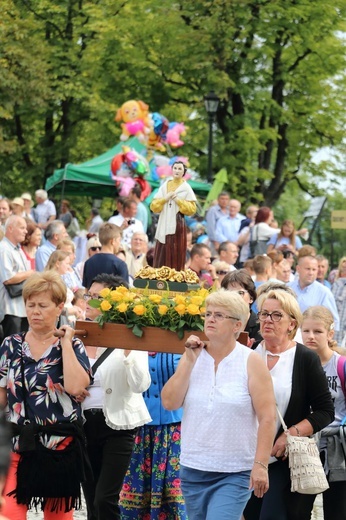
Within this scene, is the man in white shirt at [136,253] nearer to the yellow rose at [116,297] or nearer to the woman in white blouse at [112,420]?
the woman in white blouse at [112,420]

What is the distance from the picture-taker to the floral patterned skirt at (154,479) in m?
8.23

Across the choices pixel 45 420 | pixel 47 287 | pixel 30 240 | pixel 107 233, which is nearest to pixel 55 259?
pixel 107 233

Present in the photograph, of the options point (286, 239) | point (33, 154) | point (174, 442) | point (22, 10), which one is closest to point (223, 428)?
point (174, 442)

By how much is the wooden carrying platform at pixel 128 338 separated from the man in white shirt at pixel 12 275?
18.5ft

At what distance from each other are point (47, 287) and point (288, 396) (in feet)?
5.13

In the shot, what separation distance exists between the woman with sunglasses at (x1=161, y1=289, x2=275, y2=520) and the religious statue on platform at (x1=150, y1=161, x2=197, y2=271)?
2.71 m

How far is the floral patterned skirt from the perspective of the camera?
27.0ft

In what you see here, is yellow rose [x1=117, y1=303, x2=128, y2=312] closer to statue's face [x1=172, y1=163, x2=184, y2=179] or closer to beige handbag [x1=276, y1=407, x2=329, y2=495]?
beige handbag [x1=276, y1=407, x2=329, y2=495]

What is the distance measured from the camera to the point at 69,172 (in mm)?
26797

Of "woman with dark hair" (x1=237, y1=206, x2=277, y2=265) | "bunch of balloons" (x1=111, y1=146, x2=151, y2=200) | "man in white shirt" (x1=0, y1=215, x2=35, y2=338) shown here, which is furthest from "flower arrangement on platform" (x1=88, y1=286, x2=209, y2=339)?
"bunch of balloons" (x1=111, y1=146, x2=151, y2=200)

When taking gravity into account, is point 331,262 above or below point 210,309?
above

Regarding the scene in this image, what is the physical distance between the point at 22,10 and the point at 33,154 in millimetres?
5204

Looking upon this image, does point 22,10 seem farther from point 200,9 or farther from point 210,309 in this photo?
point 210,309

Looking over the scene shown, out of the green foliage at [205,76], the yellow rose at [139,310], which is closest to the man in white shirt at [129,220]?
the yellow rose at [139,310]
